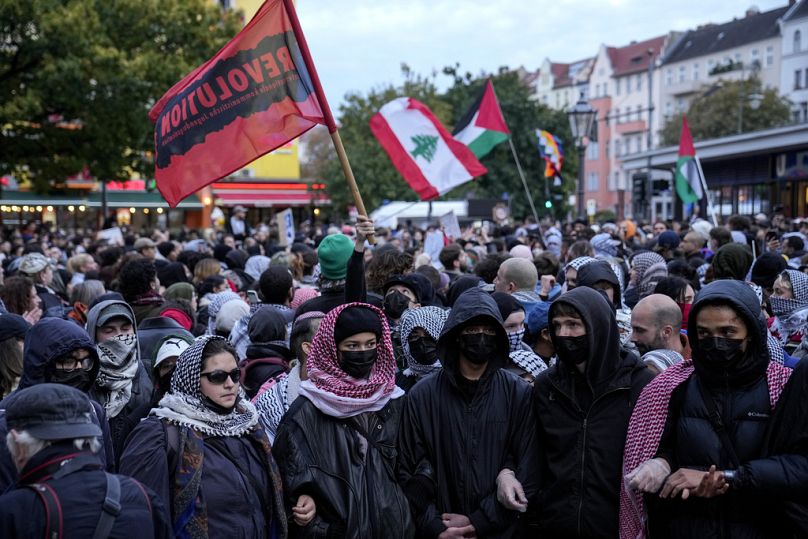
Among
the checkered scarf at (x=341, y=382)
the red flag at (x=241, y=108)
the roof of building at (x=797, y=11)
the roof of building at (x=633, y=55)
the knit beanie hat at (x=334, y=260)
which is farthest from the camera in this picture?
the roof of building at (x=633, y=55)

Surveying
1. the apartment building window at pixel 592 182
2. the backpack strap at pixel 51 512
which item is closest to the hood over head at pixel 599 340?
the backpack strap at pixel 51 512

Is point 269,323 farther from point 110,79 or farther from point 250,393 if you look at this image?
point 110,79

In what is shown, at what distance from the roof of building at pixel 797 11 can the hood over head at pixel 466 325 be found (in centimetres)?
7445

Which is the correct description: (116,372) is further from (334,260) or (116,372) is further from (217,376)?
(334,260)

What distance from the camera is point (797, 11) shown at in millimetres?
70062

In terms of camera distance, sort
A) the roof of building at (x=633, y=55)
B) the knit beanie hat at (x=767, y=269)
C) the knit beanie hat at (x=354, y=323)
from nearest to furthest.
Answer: the knit beanie hat at (x=354, y=323), the knit beanie hat at (x=767, y=269), the roof of building at (x=633, y=55)

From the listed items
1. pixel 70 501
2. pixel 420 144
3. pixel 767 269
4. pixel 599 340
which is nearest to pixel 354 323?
pixel 599 340

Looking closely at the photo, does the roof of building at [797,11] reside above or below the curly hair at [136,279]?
above

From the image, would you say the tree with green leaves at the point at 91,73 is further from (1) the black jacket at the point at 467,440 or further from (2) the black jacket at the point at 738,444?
(2) the black jacket at the point at 738,444

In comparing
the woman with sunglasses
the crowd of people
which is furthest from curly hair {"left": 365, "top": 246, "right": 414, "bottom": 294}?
the woman with sunglasses

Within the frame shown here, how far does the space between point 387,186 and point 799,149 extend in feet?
84.6

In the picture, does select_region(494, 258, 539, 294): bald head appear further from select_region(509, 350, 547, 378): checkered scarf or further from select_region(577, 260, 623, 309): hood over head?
select_region(509, 350, 547, 378): checkered scarf

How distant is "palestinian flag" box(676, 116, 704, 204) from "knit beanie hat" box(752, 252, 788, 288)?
33.9 ft

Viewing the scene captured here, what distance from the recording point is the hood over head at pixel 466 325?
13.9ft
